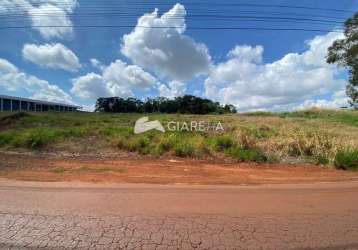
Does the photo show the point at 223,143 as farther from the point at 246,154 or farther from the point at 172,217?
the point at 172,217

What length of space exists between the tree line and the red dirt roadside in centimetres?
6044

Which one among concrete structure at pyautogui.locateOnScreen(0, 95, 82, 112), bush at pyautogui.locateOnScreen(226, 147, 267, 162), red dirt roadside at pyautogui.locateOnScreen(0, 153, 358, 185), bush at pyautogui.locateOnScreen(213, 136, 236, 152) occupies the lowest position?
red dirt roadside at pyautogui.locateOnScreen(0, 153, 358, 185)

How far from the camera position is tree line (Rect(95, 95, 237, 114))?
72.2 m

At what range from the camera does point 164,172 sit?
26.1 ft

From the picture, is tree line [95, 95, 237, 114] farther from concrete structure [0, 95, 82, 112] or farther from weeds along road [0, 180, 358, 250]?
weeds along road [0, 180, 358, 250]

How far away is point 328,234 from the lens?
11.8ft

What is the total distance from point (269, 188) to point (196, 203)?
2155mm

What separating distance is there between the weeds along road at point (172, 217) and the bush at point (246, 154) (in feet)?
14.5

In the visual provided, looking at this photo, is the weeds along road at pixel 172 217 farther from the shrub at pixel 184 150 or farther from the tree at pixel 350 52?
the tree at pixel 350 52

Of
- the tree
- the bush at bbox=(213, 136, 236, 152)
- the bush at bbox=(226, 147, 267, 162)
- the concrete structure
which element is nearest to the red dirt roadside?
the bush at bbox=(226, 147, 267, 162)

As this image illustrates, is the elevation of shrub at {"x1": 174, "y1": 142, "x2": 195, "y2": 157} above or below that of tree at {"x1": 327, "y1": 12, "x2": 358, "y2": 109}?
below

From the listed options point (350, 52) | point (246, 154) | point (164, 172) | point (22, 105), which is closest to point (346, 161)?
point (246, 154)

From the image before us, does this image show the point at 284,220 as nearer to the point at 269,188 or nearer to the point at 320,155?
the point at 269,188

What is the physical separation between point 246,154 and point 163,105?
6851 centimetres
